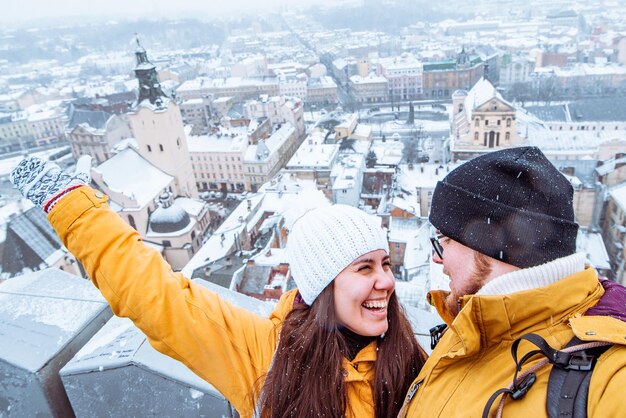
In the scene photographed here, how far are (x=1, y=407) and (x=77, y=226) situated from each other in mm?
1246

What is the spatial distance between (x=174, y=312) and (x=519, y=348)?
128 cm

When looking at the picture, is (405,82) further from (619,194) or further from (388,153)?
(619,194)

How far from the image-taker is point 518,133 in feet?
108

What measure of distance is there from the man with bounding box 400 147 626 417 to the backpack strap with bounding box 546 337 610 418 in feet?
0.06

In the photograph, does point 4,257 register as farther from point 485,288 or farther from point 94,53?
point 94,53

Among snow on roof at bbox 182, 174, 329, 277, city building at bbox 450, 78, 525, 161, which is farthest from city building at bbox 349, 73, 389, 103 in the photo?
snow on roof at bbox 182, 174, 329, 277

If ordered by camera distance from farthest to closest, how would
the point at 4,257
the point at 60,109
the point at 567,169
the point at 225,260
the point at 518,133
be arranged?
the point at 60,109 < the point at 518,133 < the point at 567,169 < the point at 4,257 < the point at 225,260

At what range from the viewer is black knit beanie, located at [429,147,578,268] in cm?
162

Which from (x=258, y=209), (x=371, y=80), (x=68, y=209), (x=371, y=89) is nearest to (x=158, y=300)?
(x=68, y=209)

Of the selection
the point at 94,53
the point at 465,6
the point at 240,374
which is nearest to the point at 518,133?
the point at 240,374

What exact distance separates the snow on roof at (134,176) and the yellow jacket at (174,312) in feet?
74.7

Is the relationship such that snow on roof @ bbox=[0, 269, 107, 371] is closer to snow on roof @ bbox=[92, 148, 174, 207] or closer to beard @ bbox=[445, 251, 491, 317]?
beard @ bbox=[445, 251, 491, 317]

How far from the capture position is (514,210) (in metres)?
1.67

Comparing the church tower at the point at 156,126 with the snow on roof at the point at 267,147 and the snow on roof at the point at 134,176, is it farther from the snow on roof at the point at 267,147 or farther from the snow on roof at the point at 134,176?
the snow on roof at the point at 267,147
